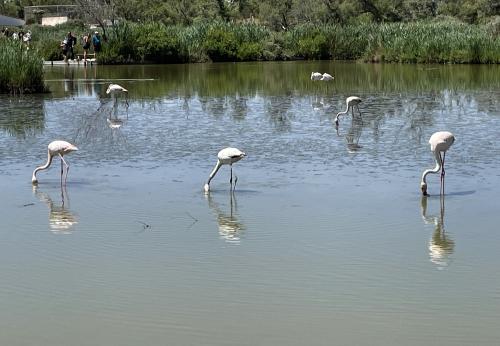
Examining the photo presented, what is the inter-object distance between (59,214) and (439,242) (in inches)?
150

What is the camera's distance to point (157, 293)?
22.5 feet

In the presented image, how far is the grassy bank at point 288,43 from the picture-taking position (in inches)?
1345

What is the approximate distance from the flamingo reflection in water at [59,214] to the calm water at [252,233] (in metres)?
0.04

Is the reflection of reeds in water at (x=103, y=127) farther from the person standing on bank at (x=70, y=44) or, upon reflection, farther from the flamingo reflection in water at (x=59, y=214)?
Answer: the person standing on bank at (x=70, y=44)

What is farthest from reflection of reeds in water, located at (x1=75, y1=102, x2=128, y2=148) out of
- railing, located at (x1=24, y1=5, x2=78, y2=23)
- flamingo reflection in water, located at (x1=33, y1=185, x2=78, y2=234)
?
railing, located at (x1=24, y1=5, x2=78, y2=23)

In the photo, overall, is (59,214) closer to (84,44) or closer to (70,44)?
(84,44)

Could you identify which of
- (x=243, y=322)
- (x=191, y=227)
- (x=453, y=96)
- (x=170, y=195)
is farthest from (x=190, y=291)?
(x=453, y=96)

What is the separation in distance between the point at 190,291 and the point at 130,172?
491 cm

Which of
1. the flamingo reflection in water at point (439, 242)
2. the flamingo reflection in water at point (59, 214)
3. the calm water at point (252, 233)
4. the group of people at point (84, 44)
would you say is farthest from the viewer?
the group of people at point (84, 44)

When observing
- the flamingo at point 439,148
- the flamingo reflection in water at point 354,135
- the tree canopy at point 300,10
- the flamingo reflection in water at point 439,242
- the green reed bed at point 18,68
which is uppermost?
the tree canopy at point 300,10

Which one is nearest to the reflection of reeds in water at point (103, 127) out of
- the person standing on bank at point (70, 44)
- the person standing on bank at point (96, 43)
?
the person standing on bank at point (96, 43)

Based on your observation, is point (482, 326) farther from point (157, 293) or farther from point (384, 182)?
point (384, 182)

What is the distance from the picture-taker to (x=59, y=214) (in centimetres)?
960

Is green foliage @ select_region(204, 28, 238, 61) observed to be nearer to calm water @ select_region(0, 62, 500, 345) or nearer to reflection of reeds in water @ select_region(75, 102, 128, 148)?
reflection of reeds in water @ select_region(75, 102, 128, 148)
